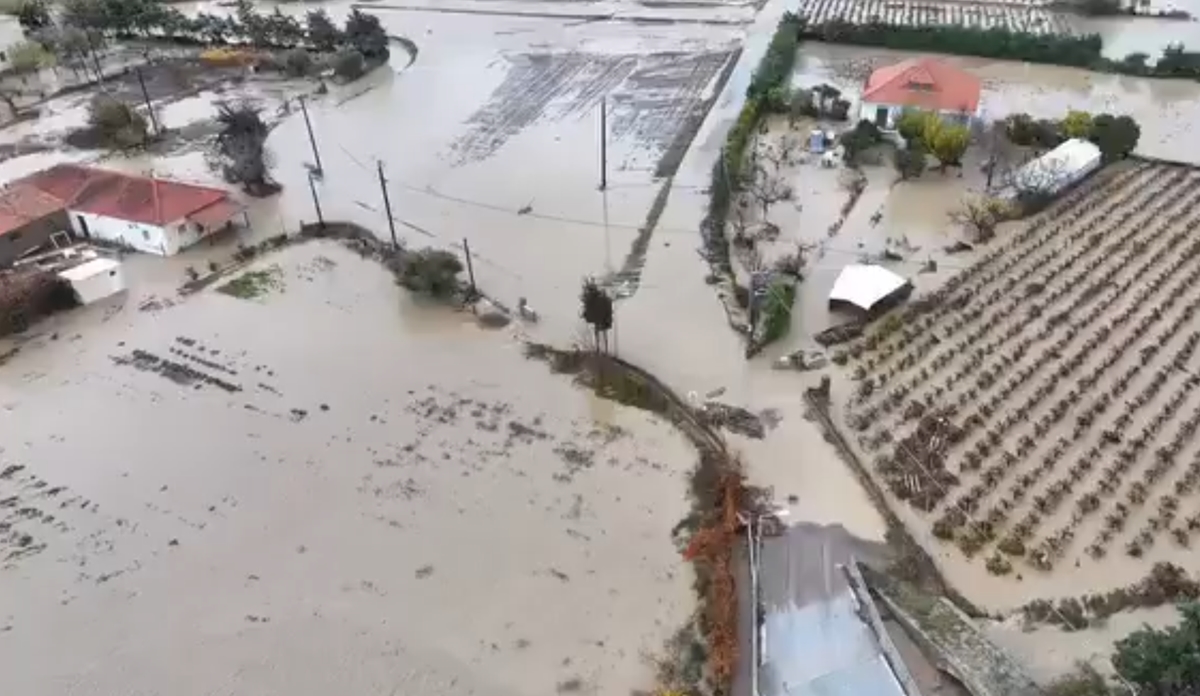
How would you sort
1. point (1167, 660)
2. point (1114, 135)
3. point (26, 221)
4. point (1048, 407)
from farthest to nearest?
point (1114, 135) < point (26, 221) < point (1048, 407) < point (1167, 660)

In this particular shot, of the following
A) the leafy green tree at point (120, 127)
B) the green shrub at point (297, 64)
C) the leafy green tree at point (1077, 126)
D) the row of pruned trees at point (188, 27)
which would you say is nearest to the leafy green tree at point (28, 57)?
the row of pruned trees at point (188, 27)

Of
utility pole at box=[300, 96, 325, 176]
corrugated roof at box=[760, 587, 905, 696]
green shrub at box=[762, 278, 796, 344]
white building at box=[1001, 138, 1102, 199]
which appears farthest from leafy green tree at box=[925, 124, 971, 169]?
utility pole at box=[300, 96, 325, 176]

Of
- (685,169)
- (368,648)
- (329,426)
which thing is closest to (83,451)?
(329,426)

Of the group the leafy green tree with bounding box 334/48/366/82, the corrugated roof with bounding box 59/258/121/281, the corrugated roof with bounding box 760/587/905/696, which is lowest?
the corrugated roof with bounding box 760/587/905/696

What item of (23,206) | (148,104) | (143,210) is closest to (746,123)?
(143,210)

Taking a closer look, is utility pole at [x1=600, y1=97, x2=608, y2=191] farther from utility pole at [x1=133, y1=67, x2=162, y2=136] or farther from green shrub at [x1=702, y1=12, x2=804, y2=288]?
utility pole at [x1=133, y1=67, x2=162, y2=136]

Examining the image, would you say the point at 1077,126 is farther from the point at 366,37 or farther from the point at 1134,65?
the point at 366,37
